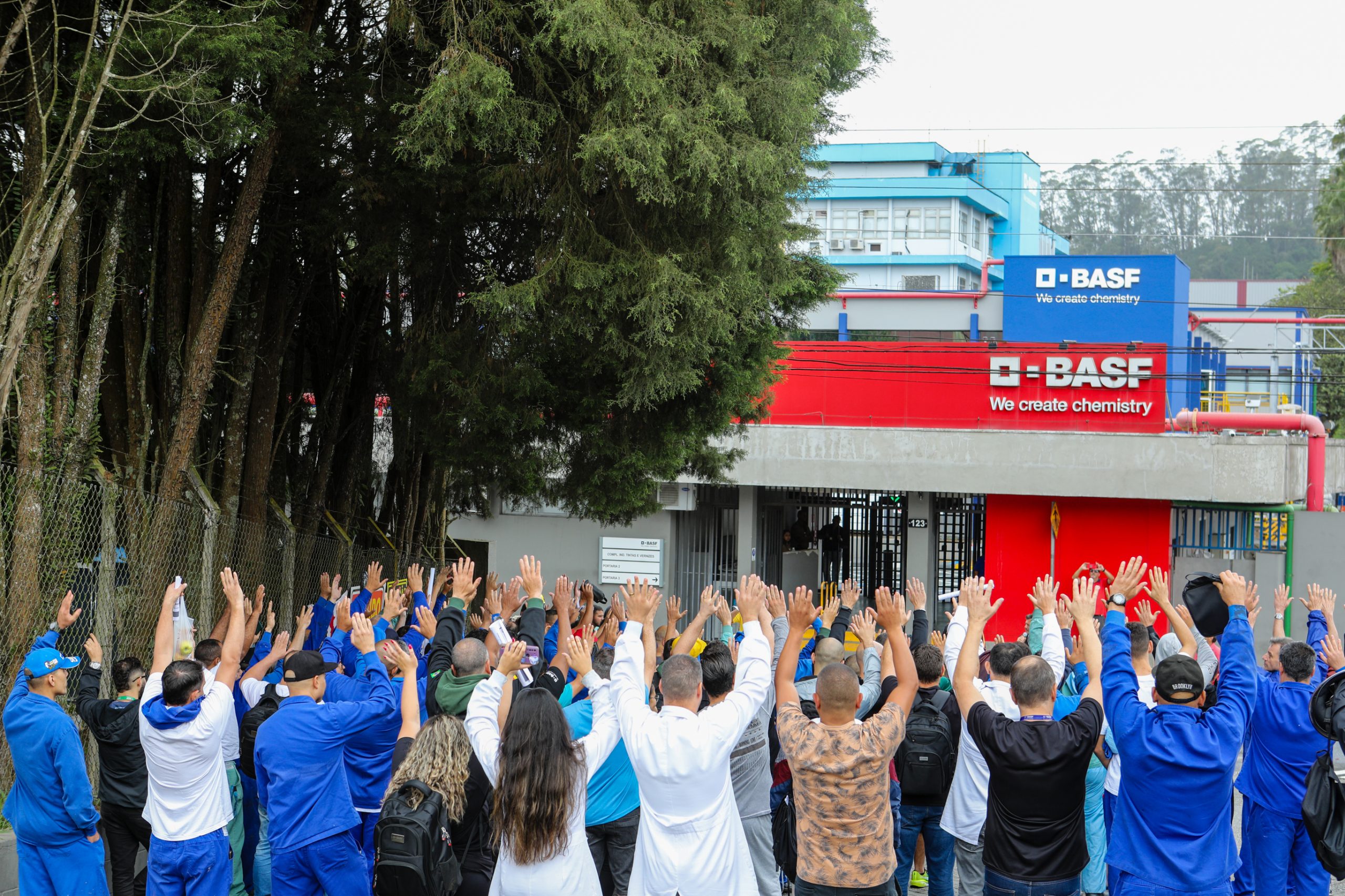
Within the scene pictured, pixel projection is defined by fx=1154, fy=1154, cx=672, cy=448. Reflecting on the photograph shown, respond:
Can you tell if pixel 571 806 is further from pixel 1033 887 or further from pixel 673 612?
pixel 673 612

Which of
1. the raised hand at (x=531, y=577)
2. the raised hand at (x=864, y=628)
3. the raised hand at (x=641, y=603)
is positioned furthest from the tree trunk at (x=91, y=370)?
the raised hand at (x=864, y=628)

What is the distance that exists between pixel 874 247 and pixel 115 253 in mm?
47793

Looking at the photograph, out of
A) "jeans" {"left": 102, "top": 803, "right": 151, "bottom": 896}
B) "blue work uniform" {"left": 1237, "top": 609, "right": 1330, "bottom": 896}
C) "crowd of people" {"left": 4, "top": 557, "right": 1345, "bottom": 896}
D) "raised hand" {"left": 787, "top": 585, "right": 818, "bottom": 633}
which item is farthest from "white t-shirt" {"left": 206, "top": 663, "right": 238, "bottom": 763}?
"blue work uniform" {"left": 1237, "top": 609, "right": 1330, "bottom": 896}

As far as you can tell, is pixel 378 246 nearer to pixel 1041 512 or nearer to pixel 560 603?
pixel 560 603

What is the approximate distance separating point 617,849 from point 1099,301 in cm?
2465

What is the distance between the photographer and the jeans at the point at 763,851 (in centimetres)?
572

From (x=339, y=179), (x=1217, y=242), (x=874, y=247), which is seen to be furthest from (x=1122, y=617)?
(x=1217, y=242)

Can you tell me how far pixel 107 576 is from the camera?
332 inches

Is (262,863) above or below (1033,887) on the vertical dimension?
below

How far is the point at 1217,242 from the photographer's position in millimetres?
103500

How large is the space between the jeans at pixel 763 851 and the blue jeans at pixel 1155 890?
166cm

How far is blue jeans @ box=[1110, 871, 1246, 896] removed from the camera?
474 centimetres

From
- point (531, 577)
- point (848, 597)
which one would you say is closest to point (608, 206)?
point (848, 597)

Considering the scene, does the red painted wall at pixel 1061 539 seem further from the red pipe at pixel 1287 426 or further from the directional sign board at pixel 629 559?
the directional sign board at pixel 629 559
